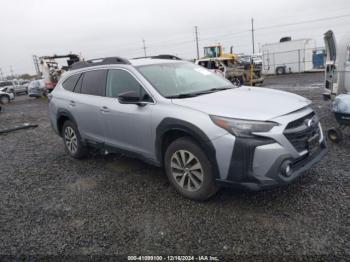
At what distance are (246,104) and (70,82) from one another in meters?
3.72

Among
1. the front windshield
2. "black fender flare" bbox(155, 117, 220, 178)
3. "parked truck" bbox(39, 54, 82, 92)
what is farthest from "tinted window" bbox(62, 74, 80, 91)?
"parked truck" bbox(39, 54, 82, 92)

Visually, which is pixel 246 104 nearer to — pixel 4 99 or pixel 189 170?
pixel 189 170

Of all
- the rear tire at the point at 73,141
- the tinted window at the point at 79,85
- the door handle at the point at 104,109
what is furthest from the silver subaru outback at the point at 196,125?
the rear tire at the point at 73,141

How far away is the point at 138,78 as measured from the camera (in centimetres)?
407

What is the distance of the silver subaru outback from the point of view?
304 cm

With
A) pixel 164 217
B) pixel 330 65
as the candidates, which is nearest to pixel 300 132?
pixel 164 217

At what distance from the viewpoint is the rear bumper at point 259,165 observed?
9.78ft

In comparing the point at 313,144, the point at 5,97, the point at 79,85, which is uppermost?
the point at 79,85

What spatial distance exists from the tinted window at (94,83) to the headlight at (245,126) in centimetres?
242

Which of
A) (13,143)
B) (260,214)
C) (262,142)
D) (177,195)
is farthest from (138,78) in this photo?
(13,143)

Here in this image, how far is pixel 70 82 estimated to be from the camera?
224 inches

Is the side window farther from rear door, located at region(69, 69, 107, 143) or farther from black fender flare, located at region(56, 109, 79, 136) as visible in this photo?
black fender flare, located at region(56, 109, 79, 136)

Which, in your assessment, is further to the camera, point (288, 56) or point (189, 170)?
point (288, 56)

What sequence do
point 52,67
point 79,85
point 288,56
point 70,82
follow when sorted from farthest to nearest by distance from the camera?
point 288,56 → point 52,67 → point 70,82 → point 79,85
